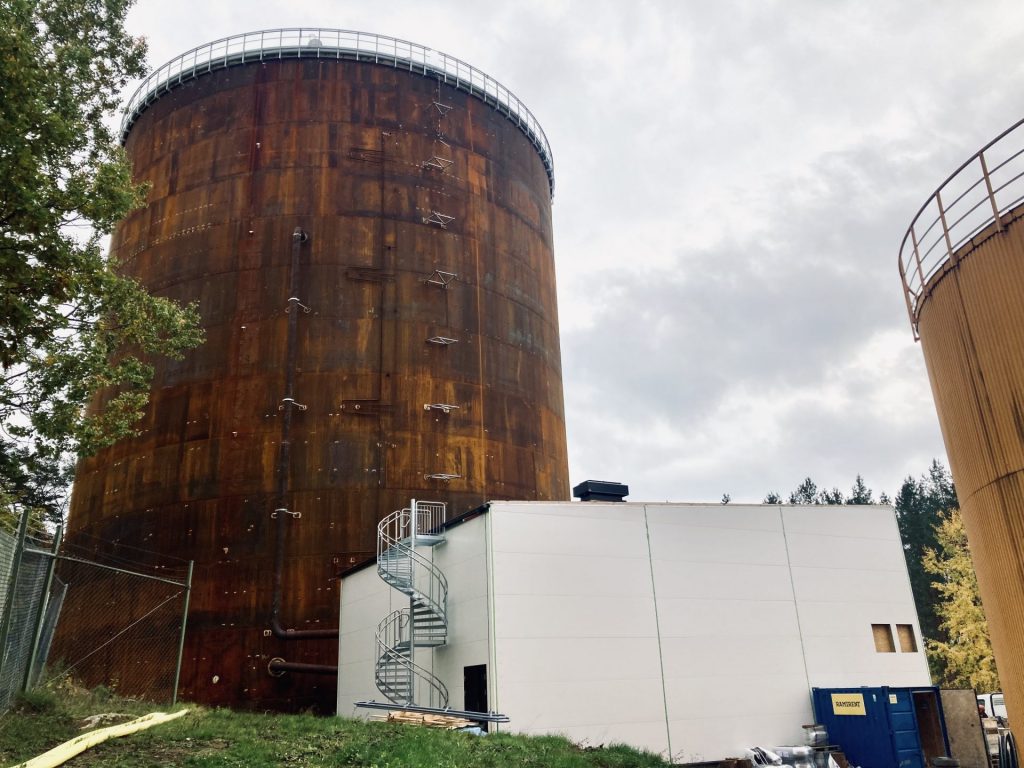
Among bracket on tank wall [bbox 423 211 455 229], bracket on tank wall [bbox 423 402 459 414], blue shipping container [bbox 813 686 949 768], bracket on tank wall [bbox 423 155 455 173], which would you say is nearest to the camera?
blue shipping container [bbox 813 686 949 768]

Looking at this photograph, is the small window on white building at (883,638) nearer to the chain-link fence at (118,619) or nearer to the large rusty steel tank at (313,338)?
the large rusty steel tank at (313,338)

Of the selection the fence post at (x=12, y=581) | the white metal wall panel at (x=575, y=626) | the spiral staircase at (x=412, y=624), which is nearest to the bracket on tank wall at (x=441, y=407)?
the spiral staircase at (x=412, y=624)

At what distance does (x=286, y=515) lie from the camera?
2198cm

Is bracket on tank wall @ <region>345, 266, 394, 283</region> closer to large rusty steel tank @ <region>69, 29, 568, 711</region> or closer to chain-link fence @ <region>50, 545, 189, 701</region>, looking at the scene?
large rusty steel tank @ <region>69, 29, 568, 711</region>

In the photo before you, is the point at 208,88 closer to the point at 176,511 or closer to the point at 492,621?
the point at 176,511

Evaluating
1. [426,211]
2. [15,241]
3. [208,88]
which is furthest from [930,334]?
[208,88]

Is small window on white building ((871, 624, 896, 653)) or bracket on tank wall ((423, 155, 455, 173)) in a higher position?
bracket on tank wall ((423, 155, 455, 173))

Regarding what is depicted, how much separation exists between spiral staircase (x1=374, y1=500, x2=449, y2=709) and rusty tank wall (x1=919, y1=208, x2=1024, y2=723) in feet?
36.1

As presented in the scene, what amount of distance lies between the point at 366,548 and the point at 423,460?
2.91 m

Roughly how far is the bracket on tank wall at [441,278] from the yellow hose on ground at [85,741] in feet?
51.0

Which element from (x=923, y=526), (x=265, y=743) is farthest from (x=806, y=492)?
(x=265, y=743)

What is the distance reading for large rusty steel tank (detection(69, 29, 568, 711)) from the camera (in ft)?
71.5

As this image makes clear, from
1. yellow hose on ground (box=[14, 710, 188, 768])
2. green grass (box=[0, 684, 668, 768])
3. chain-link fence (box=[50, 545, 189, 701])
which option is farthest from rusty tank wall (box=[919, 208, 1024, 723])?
chain-link fence (box=[50, 545, 189, 701])

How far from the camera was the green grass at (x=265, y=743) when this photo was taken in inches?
401
